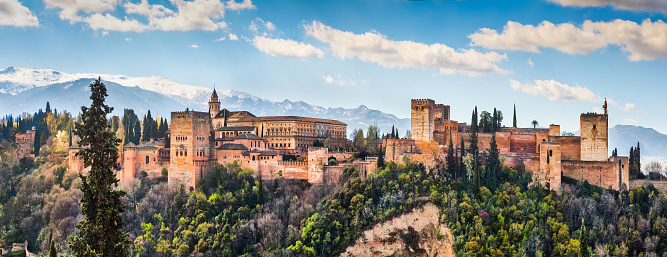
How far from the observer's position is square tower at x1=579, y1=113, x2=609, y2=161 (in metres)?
51.4

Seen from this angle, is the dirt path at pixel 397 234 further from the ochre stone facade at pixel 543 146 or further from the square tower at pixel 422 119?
the square tower at pixel 422 119

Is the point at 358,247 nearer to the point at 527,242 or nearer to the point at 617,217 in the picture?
the point at 527,242

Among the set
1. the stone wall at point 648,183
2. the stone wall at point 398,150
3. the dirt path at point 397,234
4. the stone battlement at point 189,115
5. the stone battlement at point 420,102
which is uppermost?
the stone battlement at point 420,102

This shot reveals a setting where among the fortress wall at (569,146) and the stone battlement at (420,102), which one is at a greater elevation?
the stone battlement at (420,102)

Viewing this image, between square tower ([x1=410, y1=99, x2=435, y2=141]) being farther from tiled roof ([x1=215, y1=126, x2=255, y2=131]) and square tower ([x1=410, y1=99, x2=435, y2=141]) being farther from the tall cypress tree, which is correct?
the tall cypress tree

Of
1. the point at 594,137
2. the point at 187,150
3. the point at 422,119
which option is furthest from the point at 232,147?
the point at 594,137

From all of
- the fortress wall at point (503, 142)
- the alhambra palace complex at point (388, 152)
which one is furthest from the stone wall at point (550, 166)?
the fortress wall at point (503, 142)

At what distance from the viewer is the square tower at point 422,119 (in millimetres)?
56375

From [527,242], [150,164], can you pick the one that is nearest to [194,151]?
[150,164]

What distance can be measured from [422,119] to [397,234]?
13.1m

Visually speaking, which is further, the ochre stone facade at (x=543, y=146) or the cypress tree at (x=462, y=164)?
the cypress tree at (x=462, y=164)

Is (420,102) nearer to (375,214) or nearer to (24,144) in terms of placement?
(375,214)

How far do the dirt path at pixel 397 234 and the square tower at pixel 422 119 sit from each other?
407 inches

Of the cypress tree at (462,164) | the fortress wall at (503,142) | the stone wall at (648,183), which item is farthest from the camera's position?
the fortress wall at (503,142)
